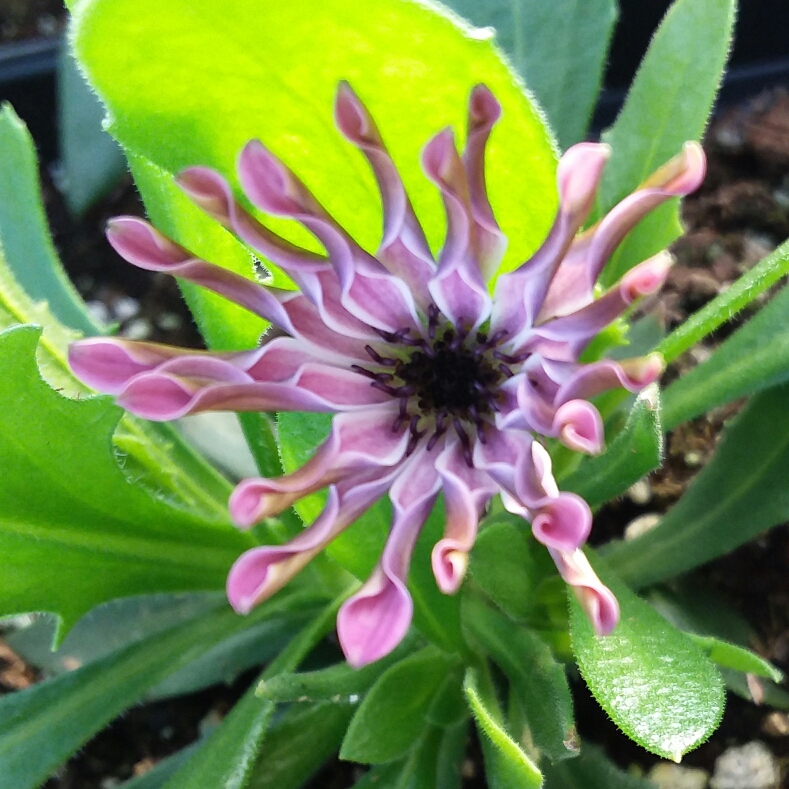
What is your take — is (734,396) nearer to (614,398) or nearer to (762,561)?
(614,398)

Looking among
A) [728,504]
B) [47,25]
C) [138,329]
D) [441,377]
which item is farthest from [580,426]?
[47,25]

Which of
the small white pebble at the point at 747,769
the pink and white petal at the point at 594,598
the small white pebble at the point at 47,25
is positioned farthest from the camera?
the small white pebble at the point at 47,25

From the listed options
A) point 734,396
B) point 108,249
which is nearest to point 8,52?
point 108,249

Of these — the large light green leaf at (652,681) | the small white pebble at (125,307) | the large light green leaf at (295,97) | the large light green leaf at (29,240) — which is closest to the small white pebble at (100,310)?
the small white pebble at (125,307)

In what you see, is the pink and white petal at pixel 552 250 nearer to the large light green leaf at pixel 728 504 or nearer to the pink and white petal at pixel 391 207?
the pink and white petal at pixel 391 207

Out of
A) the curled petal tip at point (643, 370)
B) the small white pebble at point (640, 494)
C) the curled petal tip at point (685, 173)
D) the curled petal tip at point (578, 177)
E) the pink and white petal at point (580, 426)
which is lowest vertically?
the small white pebble at point (640, 494)

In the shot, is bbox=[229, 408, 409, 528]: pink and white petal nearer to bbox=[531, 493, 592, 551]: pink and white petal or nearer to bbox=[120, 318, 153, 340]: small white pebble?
bbox=[531, 493, 592, 551]: pink and white petal

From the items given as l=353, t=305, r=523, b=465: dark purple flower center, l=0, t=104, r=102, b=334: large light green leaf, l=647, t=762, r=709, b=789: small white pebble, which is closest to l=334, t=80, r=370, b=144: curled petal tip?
l=353, t=305, r=523, b=465: dark purple flower center
